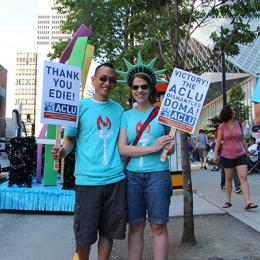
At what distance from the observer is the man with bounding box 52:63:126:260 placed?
3.56m

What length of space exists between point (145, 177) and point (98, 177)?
0.42 metres

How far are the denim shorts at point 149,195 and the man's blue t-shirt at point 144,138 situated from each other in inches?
2.1

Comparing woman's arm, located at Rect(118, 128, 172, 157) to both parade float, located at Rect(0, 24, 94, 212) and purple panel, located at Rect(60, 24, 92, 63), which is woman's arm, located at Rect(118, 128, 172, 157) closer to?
Result: parade float, located at Rect(0, 24, 94, 212)

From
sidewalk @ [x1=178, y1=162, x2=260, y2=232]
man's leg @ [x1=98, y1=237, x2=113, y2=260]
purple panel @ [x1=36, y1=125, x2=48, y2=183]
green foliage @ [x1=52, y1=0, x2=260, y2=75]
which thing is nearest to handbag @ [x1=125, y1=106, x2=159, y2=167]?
man's leg @ [x1=98, y1=237, x2=113, y2=260]

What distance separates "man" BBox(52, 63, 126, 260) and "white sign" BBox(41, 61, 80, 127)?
0.09 meters

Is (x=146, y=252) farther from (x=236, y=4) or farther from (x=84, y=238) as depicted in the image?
(x=236, y=4)

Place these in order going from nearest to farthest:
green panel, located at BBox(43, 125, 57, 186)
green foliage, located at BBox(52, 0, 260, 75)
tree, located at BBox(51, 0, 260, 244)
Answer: tree, located at BBox(51, 0, 260, 244) < green foliage, located at BBox(52, 0, 260, 75) < green panel, located at BBox(43, 125, 57, 186)

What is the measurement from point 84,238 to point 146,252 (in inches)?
57.7

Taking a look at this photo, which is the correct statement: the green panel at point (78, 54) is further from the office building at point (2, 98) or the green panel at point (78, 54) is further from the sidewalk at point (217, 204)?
the office building at point (2, 98)

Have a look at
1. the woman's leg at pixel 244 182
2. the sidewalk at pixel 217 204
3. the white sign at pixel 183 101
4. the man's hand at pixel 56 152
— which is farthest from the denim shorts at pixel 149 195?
the woman's leg at pixel 244 182

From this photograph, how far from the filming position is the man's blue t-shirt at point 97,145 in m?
3.57

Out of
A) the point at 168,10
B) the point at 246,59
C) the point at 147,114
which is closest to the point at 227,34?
the point at 168,10

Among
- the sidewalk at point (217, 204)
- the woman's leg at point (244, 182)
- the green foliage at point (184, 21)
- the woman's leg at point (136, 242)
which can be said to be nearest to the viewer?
the woman's leg at point (136, 242)

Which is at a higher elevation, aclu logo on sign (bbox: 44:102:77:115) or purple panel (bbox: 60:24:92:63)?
purple panel (bbox: 60:24:92:63)
